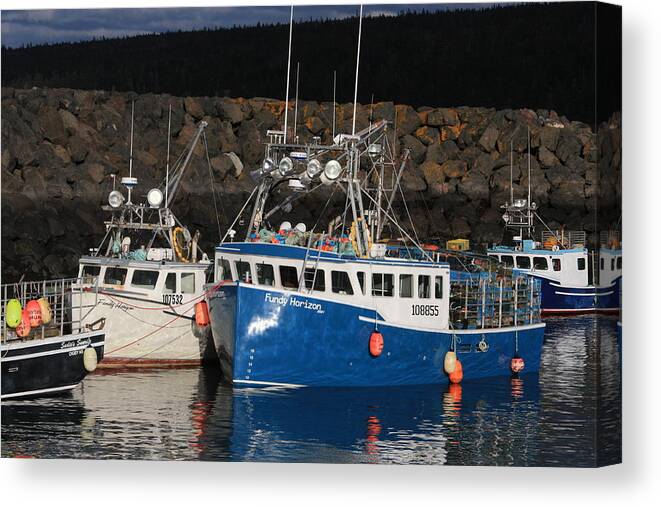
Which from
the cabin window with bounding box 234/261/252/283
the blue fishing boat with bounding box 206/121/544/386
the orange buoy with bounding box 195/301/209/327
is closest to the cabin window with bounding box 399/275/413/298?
the blue fishing boat with bounding box 206/121/544/386

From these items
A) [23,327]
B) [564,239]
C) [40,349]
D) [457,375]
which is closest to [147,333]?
[40,349]

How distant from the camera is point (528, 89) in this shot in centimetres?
2595

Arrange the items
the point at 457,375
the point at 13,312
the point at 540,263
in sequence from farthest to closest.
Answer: the point at 540,263 → the point at 457,375 → the point at 13,312

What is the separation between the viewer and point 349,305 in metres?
23.5

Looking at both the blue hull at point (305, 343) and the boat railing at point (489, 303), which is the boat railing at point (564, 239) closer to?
the boat railing at point (489, 303)

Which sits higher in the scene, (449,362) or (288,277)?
(288,277)

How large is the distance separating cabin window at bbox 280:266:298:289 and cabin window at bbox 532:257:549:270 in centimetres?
465

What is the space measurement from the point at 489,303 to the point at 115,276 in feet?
20.0

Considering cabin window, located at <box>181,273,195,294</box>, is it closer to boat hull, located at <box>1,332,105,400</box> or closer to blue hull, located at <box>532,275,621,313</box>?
boat hull, located at <box>1,332,105,400</box>

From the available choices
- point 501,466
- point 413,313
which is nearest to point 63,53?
point 413,313

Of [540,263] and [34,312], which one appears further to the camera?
[540,263]

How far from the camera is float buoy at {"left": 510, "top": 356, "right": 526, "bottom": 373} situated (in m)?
24.9

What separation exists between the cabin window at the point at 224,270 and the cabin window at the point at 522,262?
6543 mm

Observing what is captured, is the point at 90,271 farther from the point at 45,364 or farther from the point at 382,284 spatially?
the point at 382,284
